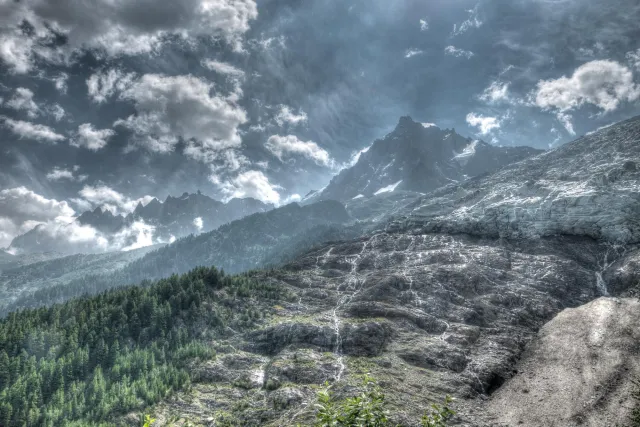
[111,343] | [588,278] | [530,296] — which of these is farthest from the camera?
[588,278]

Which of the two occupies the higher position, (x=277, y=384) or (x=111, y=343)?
(x=111, y=343)

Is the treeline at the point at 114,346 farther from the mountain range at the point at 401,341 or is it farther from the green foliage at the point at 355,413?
the green foliage at the point at 355,413

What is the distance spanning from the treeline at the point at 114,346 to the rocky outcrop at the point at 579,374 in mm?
100350

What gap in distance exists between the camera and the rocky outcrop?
99.0 meters

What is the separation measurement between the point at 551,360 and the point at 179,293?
15327 centimetres

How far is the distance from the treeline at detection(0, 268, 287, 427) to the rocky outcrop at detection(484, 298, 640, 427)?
100350mm

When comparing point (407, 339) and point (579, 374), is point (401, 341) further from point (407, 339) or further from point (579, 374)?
point (579, 374)

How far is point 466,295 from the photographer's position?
181125mm

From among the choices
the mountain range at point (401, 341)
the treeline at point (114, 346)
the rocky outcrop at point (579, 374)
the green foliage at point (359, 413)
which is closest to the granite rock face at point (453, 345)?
the rocky outcrop at point (579, 374)

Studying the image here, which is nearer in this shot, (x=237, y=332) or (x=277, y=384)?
(x=277, y=384)

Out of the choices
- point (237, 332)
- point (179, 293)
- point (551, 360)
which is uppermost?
point (179, 293)

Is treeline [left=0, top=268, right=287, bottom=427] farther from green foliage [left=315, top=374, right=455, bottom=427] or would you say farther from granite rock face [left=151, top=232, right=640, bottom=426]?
green foliage [left=315, top=374, right=455, bottom=427]

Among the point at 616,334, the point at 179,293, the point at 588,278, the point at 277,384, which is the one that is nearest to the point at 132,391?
the point at 277,384

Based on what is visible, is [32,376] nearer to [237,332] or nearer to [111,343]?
[111,343]
